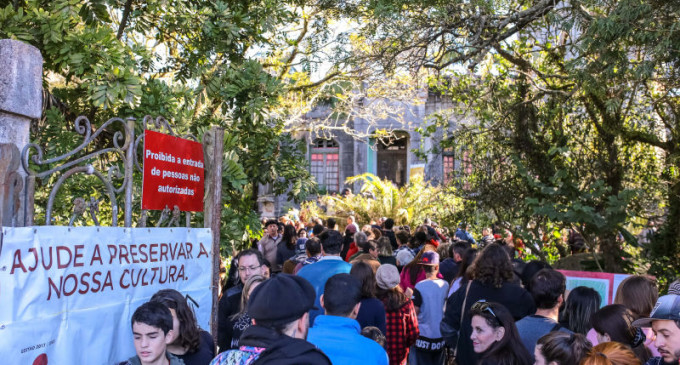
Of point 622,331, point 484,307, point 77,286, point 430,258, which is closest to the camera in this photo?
point 77,286

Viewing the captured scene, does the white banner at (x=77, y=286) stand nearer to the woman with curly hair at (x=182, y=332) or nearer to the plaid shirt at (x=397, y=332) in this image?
the woman with curly hair at (x=182, y=332)

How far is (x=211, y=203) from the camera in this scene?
17.6 feet

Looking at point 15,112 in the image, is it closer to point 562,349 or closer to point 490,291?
point 562,349

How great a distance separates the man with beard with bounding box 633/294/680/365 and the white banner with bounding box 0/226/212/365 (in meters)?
3.00

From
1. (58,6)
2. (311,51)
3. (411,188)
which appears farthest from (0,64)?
(411,188)

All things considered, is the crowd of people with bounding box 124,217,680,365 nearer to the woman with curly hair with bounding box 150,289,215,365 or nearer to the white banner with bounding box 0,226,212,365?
the woman with curly hair with bounding box 150,289,215,365

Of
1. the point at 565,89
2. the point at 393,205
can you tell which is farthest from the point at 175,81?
the point at 393,205

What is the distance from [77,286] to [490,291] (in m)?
3.34

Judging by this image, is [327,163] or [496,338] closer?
[496,338]

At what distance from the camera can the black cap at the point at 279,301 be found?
9.70 feet

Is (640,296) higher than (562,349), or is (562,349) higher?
(640,296)

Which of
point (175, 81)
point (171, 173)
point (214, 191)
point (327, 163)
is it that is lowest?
point (214, 191)

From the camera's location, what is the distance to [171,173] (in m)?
4.84

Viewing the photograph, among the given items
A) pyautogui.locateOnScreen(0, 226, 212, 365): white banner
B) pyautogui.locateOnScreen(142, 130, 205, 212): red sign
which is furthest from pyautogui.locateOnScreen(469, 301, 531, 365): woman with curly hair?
pyautogui.locateOnScreen(142, 130, 205, 212): red sign
